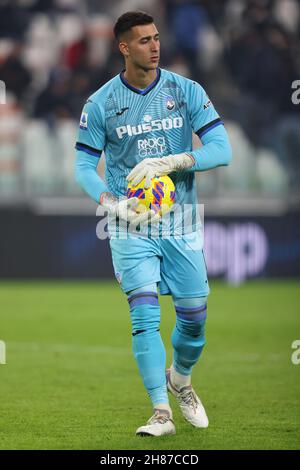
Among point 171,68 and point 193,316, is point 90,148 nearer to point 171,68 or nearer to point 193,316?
point 193,316

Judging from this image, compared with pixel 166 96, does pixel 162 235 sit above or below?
below

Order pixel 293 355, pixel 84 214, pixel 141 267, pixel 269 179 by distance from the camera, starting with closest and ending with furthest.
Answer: pixel 141 267 → pixel 293 355 → pixel 84 214 → pixel 269 179

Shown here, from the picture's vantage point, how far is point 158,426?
6488 millimetres

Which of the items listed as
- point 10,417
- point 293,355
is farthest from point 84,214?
point 10,417

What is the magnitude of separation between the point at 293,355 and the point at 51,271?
21.1ft

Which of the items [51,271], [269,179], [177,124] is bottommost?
[51,271]

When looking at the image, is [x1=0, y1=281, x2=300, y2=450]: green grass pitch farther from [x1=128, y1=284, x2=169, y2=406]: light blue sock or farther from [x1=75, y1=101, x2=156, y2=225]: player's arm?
[x1=75, y1=101, x2=156, y2=225]: player's arm

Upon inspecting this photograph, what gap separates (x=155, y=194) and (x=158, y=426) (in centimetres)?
135

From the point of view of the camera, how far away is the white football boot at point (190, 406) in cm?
698

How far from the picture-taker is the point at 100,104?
696 centimetres

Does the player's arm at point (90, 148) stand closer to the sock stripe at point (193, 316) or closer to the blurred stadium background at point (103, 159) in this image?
the sock stripe at point (193, 316)

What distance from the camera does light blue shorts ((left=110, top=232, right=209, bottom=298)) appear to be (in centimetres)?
682

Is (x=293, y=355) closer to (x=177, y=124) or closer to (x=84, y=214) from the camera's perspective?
(x=177, y=124)

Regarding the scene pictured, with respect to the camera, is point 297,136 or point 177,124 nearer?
point 177,124
